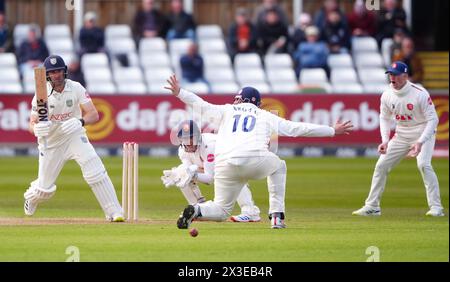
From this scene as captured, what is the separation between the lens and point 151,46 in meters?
25.6

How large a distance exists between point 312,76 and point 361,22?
6.82 ft

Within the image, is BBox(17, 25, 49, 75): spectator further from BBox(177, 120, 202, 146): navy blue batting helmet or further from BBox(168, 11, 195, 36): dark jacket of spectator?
BBox(177, 120, 202, 146): navy blue batting helmet

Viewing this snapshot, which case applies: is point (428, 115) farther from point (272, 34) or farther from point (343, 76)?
point (272, 34)

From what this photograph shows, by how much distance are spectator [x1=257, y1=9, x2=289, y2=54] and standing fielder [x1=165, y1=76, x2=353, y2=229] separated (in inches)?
499

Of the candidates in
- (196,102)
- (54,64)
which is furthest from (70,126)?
(196,102)

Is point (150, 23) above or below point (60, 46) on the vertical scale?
above

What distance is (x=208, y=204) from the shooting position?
40.5ft

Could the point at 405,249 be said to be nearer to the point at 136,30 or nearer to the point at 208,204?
the point at 208,204

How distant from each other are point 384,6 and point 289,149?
165 inches

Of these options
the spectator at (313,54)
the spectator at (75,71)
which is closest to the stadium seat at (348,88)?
the spectator at (313,54)

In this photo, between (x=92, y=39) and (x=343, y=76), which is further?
(x=92, y=39)

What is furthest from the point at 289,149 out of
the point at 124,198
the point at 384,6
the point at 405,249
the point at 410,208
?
the point at 405,249

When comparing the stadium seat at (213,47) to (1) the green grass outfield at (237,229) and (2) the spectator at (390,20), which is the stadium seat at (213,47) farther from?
(1) the green grass outfield at (237,229)

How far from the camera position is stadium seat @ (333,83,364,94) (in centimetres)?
2416
